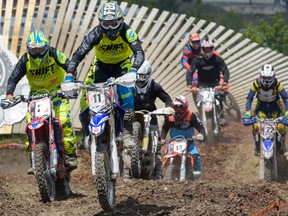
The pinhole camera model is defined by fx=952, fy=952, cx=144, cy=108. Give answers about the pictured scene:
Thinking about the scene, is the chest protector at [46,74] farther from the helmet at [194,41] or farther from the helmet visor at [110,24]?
the helmet at [194,41]

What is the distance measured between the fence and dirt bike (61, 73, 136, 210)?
9.50m

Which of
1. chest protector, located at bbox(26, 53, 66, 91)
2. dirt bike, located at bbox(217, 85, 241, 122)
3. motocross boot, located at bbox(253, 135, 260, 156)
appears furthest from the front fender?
dirt bike, located at bbox(217, 85, 241, 122)

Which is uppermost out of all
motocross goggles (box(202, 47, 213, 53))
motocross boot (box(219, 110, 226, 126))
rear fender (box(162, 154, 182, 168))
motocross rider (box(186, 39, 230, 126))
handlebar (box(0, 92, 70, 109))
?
motocross goggles (box(202, 47, 213, 53))

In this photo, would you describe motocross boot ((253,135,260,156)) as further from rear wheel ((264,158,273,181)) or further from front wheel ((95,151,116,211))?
front wheel ((95,151,116,211))

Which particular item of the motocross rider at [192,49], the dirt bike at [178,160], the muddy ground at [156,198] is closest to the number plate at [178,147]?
the dirt bike at [178,160]

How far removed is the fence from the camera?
22969 millimetres

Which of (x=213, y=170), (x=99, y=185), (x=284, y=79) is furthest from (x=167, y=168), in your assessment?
(x=284, y=79)

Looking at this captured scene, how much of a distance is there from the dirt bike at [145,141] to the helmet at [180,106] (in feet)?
6.73

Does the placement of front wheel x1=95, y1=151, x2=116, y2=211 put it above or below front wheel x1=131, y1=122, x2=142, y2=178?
below

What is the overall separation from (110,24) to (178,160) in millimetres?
5523

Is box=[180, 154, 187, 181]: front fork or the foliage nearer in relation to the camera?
box=[180, 154, 187, 181]: front fork

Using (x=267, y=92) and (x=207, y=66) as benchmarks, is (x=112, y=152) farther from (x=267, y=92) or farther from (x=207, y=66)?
(x=207, y=66)

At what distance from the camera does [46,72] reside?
13750mm

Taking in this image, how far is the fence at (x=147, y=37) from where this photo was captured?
2297 cm
